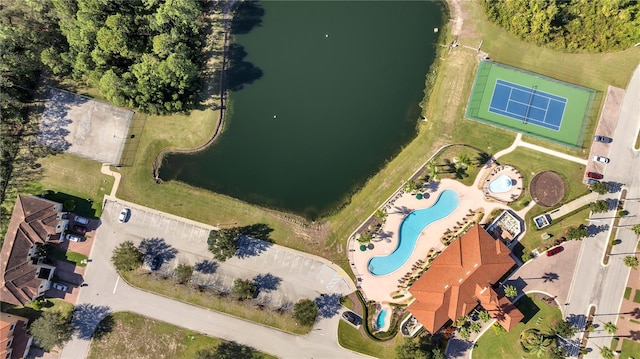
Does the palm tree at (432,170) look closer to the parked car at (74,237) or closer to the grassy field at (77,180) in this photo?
the grassy field at (77,180)

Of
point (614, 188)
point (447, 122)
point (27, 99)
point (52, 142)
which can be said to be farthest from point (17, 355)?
point (614, 188)

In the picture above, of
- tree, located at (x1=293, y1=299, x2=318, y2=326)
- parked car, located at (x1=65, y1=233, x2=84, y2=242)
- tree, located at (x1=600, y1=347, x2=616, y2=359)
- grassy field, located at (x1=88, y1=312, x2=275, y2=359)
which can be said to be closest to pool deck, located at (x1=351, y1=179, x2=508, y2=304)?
tree, located at (x1=293, y1=299, x2=318, y2=326)

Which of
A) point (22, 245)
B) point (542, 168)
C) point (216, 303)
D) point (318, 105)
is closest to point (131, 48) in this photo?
point (318, 105)

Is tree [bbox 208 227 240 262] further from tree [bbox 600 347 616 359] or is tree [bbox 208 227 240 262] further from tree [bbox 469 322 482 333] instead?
tree [bbox 600 347 616 359]

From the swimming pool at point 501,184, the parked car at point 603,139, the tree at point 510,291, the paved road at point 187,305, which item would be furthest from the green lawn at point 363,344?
the parked car at point 603,139

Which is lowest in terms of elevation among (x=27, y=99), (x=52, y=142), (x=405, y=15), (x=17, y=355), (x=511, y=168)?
(x=17, y=355)

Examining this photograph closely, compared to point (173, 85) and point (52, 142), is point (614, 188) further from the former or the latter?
point (52, 142)
